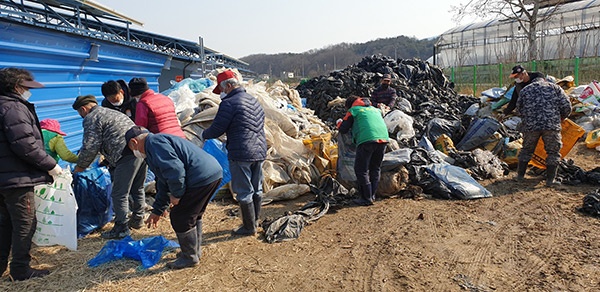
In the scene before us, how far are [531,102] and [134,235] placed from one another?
17.5 ft

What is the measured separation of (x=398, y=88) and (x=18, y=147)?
921cm

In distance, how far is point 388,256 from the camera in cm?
360

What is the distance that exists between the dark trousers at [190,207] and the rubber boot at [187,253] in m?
0.10

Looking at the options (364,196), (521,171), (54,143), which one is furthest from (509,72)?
(54,143)

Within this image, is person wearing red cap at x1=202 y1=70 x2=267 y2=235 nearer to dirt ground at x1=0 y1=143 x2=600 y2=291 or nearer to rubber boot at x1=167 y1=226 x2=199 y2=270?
dirt ground at x1=0 y1=143 x2=600 y2=291

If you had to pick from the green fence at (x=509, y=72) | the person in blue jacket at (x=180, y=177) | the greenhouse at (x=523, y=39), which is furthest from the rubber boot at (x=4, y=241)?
the greenhouse at (x=523, y=39)

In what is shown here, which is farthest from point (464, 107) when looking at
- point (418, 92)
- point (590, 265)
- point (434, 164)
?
point (590, 265)

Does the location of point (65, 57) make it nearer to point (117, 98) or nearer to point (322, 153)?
point (117, 98)

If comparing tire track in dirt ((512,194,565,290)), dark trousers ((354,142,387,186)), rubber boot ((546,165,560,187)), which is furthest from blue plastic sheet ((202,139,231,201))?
rubber boot ((546,165,560,187))

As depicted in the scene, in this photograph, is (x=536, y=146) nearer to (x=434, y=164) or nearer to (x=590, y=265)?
(x=434, y=164)

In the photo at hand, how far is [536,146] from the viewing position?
6016 millimetres

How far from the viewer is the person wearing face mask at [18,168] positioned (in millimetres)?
2986

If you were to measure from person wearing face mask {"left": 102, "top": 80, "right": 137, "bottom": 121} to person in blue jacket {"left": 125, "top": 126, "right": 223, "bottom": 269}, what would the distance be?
1.16 metres

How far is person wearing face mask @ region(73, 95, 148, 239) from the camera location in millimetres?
3734
